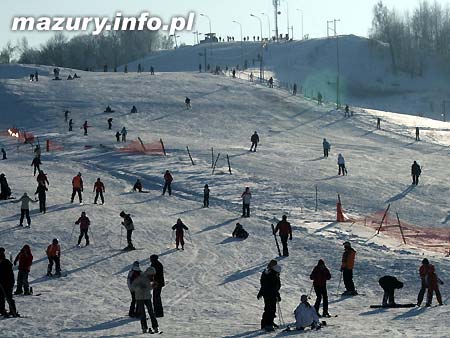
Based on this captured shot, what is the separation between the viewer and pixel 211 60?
125m

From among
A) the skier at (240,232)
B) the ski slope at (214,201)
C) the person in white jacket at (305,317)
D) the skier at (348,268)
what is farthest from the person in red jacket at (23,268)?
the skier at (240,232)

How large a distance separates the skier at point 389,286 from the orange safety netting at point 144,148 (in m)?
27.1

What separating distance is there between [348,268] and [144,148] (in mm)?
27121

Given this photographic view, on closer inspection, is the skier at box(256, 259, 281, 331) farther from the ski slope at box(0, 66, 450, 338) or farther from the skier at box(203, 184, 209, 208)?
the skier at box(203, 184, 209, 208)

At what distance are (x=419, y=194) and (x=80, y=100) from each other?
32293mm

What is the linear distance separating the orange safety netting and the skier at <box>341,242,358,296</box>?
25.4 m

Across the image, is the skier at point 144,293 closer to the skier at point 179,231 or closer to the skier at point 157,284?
the skier at point 157,284

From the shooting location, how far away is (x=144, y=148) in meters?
47.1

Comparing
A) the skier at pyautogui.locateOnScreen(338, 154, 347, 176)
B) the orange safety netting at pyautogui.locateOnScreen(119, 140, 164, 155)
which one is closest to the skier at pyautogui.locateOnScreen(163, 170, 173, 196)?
the skier at pyautogui.locateOnScreen(338, 154, 347, 176)

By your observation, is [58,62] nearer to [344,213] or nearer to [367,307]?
[344,213]

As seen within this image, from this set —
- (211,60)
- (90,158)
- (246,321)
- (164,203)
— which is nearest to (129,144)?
(90,158)

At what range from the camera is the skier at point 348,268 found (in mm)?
20812

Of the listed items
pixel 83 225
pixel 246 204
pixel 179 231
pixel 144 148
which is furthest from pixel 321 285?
pixel 144 148

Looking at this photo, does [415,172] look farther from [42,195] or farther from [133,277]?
[133,277]
